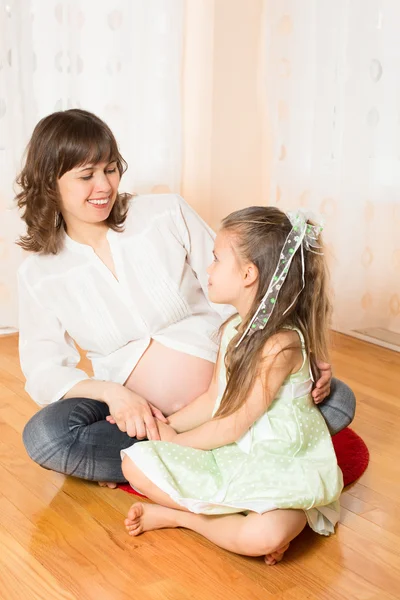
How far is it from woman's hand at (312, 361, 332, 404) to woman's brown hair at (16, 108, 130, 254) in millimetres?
585

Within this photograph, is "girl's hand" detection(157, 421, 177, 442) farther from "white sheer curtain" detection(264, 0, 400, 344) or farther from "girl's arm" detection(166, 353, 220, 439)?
"white sheer curtain" detection(264, 0, 400, 344)

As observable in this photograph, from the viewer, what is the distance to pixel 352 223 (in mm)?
3148

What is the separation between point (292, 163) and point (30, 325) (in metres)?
1.63

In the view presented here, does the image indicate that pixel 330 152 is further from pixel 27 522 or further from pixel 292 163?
pixel 27 522

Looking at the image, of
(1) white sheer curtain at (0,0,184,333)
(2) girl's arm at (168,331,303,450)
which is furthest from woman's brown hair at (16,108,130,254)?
(1) white sheer curtain at (0,0,184,333)

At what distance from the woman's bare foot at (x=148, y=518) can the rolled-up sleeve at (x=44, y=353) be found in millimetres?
364

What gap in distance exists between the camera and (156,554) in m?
1.63

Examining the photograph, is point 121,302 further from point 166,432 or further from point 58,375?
point 166,432

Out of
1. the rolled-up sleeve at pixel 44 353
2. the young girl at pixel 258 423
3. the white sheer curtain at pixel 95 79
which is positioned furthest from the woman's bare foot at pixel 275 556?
the white sheer curtain at pixel 95 79

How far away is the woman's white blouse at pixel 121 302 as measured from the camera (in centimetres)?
196

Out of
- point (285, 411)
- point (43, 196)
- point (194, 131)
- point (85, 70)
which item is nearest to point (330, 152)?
point (194, 131)

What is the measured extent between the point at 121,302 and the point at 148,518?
52 cm

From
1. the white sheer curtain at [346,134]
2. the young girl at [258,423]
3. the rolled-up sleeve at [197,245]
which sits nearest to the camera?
the young girl at [258,423]

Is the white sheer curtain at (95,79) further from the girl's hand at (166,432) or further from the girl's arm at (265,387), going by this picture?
the girl's arm at (265,387)
